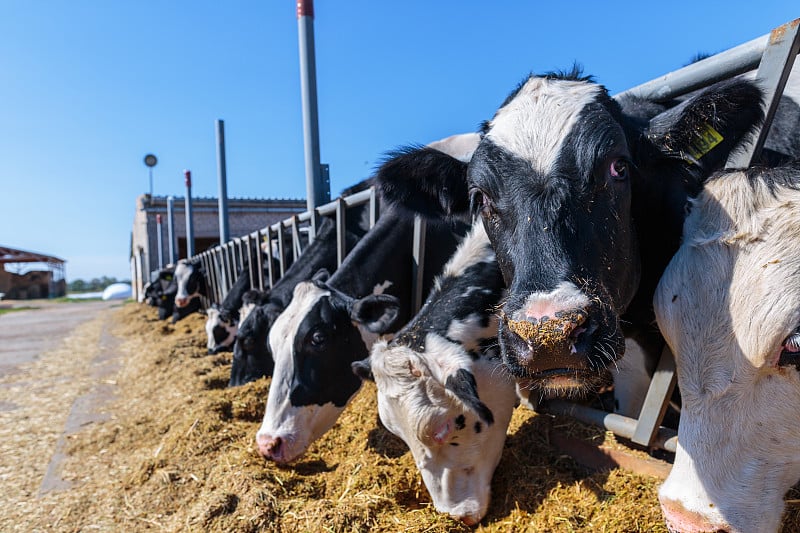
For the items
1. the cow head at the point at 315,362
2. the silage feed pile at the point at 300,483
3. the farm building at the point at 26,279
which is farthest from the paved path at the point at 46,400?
the farm building at the point at 26,279

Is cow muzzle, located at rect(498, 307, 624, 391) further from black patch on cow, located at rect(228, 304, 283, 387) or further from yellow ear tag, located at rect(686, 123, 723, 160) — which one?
black patch on cow, located at rect(228, 304, 283, 387)

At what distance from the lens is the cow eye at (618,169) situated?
1839 mm

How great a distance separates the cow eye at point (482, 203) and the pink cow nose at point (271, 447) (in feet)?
6.49

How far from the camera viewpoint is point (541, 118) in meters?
1.97

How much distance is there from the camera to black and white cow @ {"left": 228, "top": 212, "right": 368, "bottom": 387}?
519 centimetres

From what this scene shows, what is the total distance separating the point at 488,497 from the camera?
2484mm

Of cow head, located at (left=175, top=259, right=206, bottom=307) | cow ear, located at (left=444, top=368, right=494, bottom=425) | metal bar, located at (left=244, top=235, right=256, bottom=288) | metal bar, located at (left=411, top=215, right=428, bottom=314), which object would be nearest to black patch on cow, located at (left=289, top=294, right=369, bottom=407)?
metal bar, located at (left=411, top=215, right=428, bottom=314)

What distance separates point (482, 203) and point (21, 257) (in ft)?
183

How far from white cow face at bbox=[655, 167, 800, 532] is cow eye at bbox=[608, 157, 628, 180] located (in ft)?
1.10

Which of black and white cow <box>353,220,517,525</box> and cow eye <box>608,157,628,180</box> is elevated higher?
cow eye <box>608,157,628,180</box>

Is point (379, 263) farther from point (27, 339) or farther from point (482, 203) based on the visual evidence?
point (27, 339)

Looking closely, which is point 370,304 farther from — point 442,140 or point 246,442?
point 442,140

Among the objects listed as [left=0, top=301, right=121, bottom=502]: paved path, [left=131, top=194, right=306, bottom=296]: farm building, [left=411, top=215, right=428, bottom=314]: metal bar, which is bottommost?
[left=0, top=301, right=121, bottom=502]: paved path

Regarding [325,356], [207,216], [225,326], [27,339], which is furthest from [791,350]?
[207,216]
